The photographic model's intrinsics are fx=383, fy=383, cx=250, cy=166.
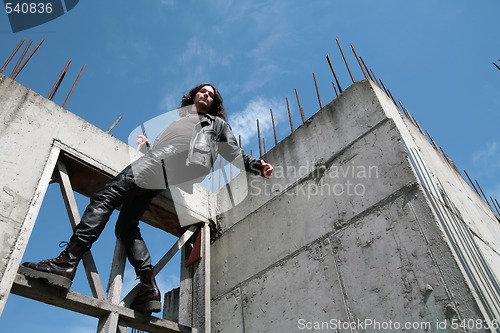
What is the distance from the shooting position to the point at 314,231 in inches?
118

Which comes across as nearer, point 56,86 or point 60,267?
point 60,267

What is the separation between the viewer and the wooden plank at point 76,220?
2.69 meters

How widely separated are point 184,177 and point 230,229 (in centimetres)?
78

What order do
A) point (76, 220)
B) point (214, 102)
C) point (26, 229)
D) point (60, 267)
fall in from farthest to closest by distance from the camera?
point (214, 102) → point (76, 220) → point (26, 229) → point (60, 267)

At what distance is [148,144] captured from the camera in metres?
3.48

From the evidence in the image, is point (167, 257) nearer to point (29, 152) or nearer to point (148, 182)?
point (148, 182)

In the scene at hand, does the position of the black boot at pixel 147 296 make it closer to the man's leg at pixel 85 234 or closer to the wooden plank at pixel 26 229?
the man's leg at pixel 85 234

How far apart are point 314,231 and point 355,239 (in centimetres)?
40

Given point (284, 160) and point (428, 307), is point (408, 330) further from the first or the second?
point (284, 160)

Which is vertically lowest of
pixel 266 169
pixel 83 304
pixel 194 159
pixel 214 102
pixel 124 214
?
pixel 83 304

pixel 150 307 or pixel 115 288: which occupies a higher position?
pixel 115 288

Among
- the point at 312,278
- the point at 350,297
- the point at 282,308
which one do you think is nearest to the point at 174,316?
the point at 282,308

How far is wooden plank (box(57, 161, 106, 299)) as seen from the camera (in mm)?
2686

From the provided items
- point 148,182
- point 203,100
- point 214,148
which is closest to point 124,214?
point 148,182
